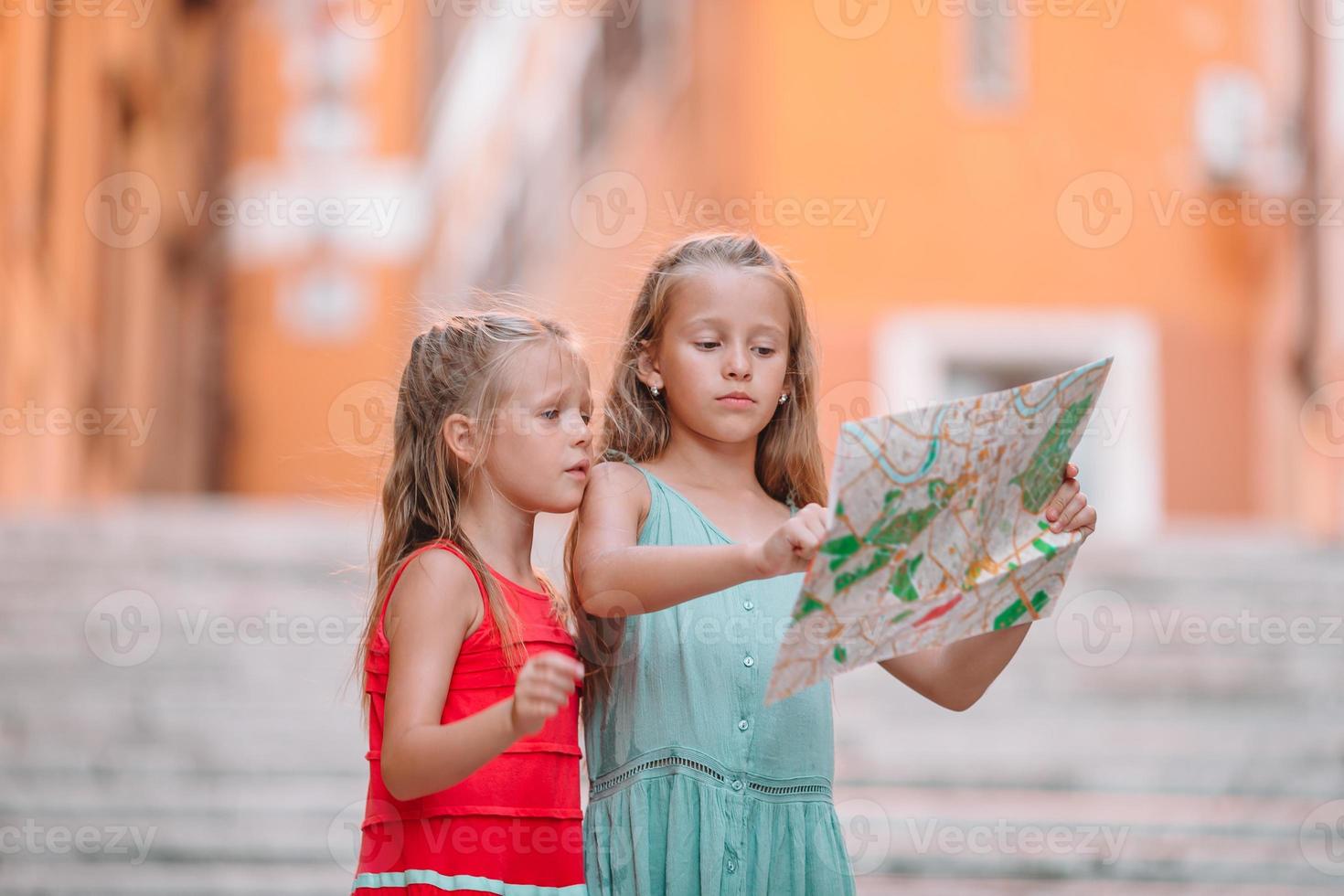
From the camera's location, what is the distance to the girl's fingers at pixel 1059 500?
6.79 ft

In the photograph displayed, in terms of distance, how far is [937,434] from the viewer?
73.9 inches

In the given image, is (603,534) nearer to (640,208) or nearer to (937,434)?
(937,434)

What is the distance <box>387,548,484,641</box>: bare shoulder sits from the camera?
2.08 m

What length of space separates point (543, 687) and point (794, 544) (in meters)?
0.31

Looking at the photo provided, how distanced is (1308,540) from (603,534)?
6540 mm

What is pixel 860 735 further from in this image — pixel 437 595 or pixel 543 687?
pixel 543 687

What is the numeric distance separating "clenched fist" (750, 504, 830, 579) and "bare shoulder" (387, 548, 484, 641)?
1.36ft

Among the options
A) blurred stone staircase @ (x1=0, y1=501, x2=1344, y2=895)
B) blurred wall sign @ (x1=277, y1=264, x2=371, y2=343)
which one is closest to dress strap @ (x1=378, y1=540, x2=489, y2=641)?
blurred stone staircase @ (x1=0, y1=501, x2=1344, y2=895)

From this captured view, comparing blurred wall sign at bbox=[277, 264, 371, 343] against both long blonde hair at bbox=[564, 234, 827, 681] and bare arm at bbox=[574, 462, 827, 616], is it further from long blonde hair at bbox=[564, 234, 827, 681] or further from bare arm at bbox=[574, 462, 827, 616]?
bare arm at bbox=[574, 462, 827, 616]

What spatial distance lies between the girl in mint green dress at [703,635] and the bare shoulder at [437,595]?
0.14m

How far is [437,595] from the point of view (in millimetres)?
2088

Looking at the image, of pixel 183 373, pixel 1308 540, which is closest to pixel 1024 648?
pixel 1308 540

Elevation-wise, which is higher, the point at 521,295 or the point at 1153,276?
the point at 1153,276

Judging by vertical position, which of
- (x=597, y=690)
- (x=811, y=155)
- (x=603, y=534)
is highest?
(x=811, y=155)
